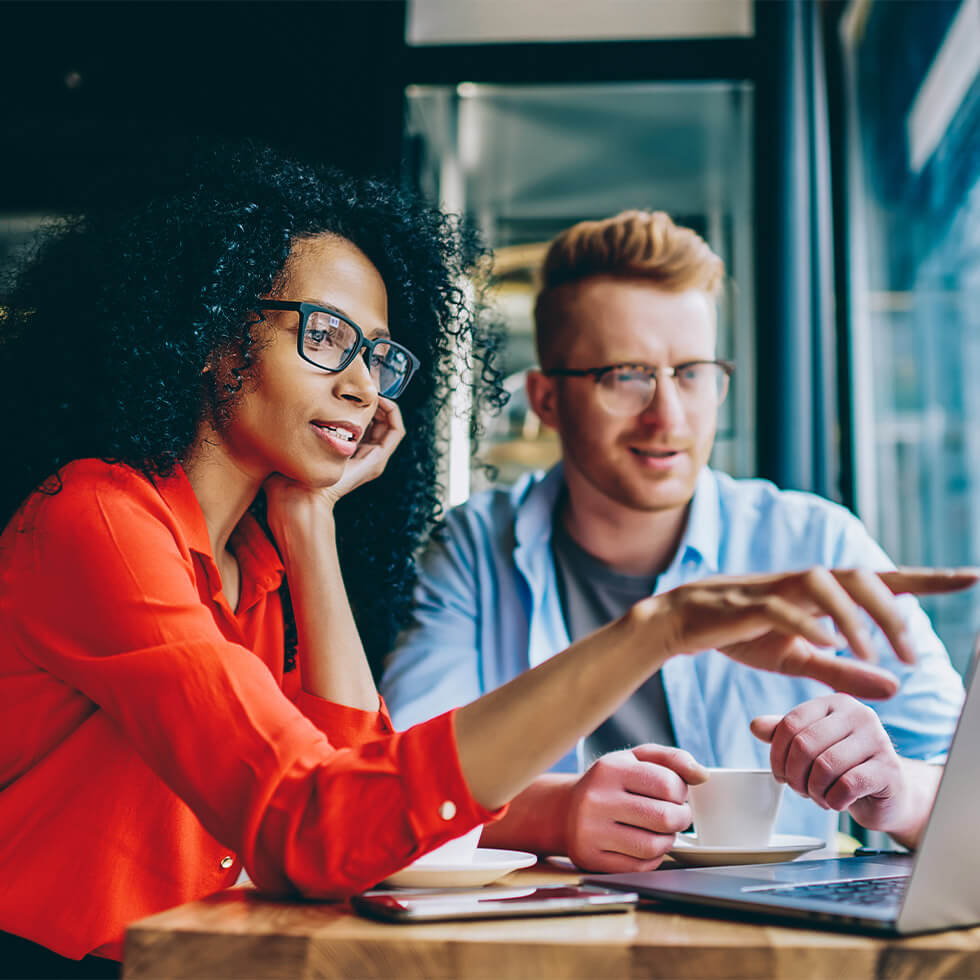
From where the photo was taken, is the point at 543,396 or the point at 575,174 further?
the point at 575,174

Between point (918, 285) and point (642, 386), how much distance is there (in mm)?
1126

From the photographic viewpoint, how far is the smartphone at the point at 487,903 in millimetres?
638

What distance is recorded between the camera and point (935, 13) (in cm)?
213

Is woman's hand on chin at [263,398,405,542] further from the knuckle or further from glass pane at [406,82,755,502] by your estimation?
glass pane at [406,82,755,502]

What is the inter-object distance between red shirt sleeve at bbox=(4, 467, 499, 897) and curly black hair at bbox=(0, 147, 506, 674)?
0.13 meters

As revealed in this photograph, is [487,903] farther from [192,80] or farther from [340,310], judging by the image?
[192,80]

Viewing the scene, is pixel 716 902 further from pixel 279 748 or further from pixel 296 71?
pixel 296 71

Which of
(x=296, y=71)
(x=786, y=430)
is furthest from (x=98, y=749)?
(x=296, y=71)

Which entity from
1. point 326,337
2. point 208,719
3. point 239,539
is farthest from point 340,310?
point 208,719

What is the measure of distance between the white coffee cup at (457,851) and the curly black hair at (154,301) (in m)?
0.55

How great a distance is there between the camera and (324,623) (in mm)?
1173

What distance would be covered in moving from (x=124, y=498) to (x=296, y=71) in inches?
71.5

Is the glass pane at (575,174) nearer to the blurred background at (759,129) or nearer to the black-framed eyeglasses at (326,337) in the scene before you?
the blurred background at (759,129)

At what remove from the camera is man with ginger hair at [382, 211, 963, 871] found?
152 centimetres
